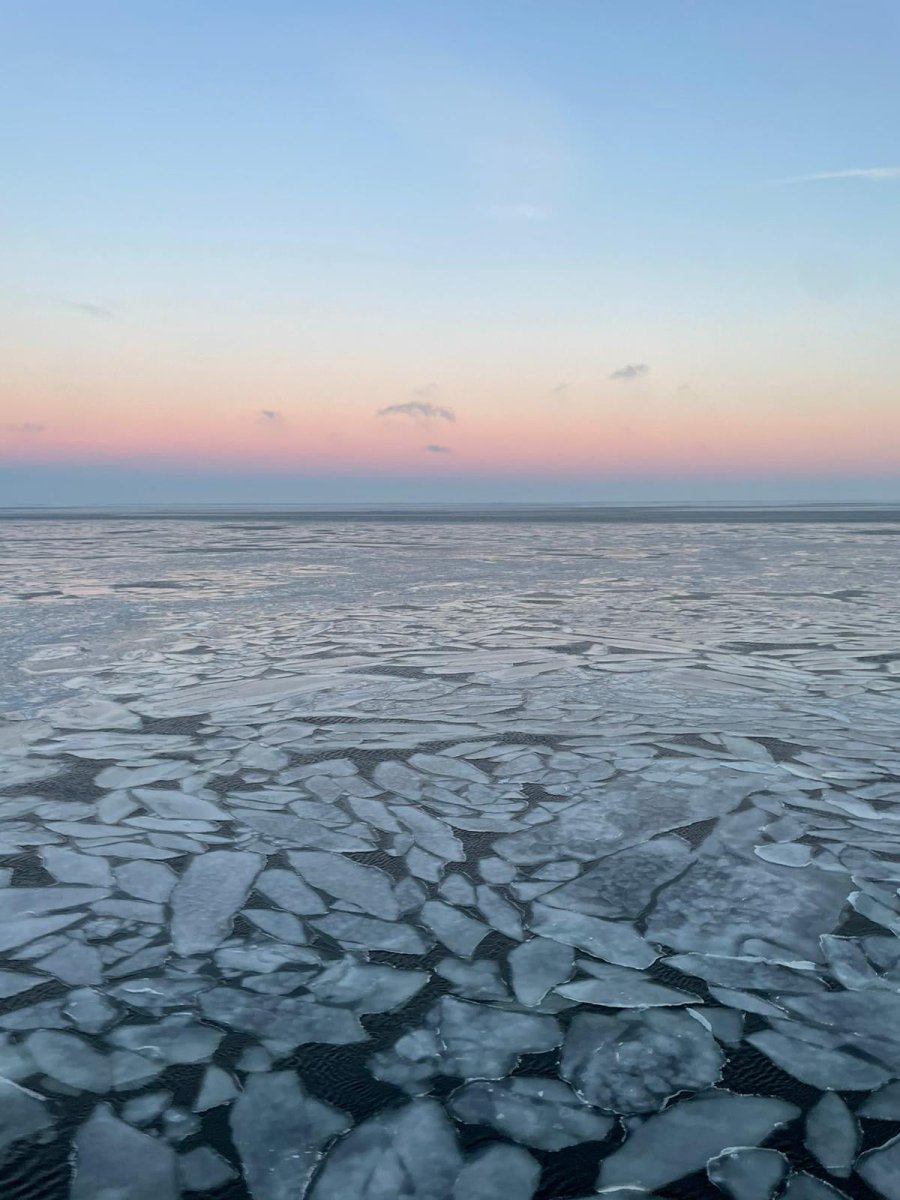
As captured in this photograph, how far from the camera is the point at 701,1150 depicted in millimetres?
1659

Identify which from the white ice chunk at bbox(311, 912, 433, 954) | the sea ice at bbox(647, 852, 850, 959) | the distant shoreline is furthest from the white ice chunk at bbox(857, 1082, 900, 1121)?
the distant shoreline

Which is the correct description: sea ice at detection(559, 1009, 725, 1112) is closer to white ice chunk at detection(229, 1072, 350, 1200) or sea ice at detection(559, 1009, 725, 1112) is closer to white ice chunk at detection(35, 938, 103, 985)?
white ice chunk at detection(229, 1072, 350, 1200)

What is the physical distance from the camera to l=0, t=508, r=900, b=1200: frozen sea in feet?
5.46

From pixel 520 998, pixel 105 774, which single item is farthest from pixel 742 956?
pixel 105 774

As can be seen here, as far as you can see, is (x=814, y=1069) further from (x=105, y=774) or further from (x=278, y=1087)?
(x=105, y=774)

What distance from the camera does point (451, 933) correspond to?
2.46m

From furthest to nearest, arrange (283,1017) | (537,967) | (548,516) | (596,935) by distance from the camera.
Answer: (548,516), (596,935), (537,967), (283,1017)

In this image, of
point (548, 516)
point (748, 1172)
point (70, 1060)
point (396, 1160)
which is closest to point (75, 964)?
point (70, 1060)

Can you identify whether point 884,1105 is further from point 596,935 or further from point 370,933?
point 370,933

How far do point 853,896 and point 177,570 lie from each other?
547 inches

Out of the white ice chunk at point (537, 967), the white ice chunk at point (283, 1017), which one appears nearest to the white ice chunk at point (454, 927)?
the white ice chunk at point (537, 967)

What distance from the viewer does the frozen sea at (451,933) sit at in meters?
1.67

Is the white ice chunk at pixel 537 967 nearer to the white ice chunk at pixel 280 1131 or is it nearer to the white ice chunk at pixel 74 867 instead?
the white ice chunk at pixel 280 1131

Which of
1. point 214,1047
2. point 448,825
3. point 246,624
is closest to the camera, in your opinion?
point 214,1047
